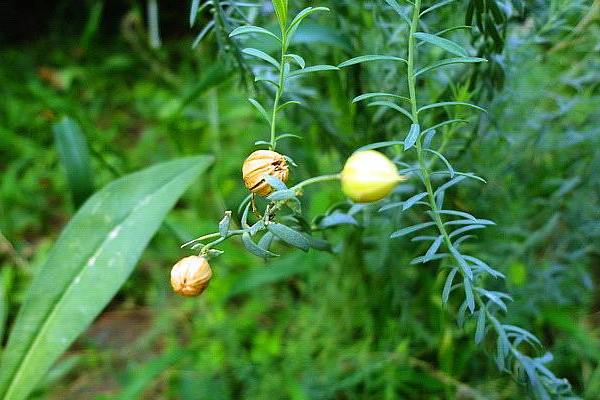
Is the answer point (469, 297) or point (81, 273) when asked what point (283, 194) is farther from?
point (81, 273)

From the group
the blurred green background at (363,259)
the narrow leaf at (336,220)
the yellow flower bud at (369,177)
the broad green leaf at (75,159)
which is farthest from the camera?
the broad green leaf at (75,159)

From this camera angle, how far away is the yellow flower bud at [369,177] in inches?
14.0

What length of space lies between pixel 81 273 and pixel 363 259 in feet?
1.16

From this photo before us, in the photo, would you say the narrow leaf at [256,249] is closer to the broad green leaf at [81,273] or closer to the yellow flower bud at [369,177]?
the yellow flower bud at [369,177]

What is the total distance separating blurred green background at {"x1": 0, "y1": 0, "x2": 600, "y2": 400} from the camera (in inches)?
28.2

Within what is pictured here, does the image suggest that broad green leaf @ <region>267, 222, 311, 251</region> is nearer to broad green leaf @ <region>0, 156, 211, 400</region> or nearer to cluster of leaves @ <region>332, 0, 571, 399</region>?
cluster of leaves @ <region>332, 0, 571, 399</region>

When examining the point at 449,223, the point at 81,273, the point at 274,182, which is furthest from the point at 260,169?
the point at 81,273

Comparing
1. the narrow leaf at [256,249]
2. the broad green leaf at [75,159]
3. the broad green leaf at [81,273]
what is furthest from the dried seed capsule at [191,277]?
the broad green leaf at [75,159]

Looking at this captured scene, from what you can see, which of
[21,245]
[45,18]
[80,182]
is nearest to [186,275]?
[80,182]

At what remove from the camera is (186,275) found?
42cm

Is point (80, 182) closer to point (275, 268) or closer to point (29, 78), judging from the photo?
point (275, 268)

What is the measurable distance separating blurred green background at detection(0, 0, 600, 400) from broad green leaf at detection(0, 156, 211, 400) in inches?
5.0

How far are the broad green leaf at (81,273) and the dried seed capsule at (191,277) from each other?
335 millimetres

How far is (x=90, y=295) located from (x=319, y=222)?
12.2 inches
